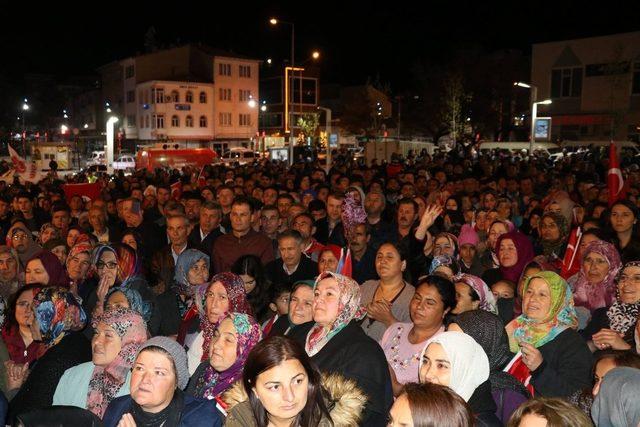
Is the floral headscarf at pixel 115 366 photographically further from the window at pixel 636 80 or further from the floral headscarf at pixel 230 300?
the window at pixel 636 80

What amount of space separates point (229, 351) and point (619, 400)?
2109 mm

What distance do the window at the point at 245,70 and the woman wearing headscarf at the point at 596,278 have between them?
59.6 metres

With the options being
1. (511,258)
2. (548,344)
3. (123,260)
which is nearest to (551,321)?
→ (548,344)

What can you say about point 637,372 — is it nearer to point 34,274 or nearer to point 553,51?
point 34,274

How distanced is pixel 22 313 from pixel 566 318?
3925 millimetres

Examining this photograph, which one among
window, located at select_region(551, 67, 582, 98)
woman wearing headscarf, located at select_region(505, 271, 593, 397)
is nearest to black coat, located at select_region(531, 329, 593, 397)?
woman wearing headscarf, located at select_region(505, 271, 593, 397)

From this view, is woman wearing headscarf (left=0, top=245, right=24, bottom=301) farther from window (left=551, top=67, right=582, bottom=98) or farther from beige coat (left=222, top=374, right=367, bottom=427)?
window (left=551, top=67, right=582, bottom=98)

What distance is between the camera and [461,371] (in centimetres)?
316

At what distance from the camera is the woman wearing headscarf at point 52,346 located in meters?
4.02

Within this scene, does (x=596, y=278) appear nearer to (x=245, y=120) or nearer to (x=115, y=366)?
(x=115, y=366)

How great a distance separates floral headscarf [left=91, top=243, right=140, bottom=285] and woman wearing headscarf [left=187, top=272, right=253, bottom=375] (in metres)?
1.38

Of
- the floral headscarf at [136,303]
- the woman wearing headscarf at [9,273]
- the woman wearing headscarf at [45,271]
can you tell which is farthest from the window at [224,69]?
the floral headscarf at [136,303]

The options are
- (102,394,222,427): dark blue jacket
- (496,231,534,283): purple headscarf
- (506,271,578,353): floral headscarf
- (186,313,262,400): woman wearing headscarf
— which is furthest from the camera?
(496,231,534,283): purple headscarf

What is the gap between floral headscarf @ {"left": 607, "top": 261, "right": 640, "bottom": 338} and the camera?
15.2ft
